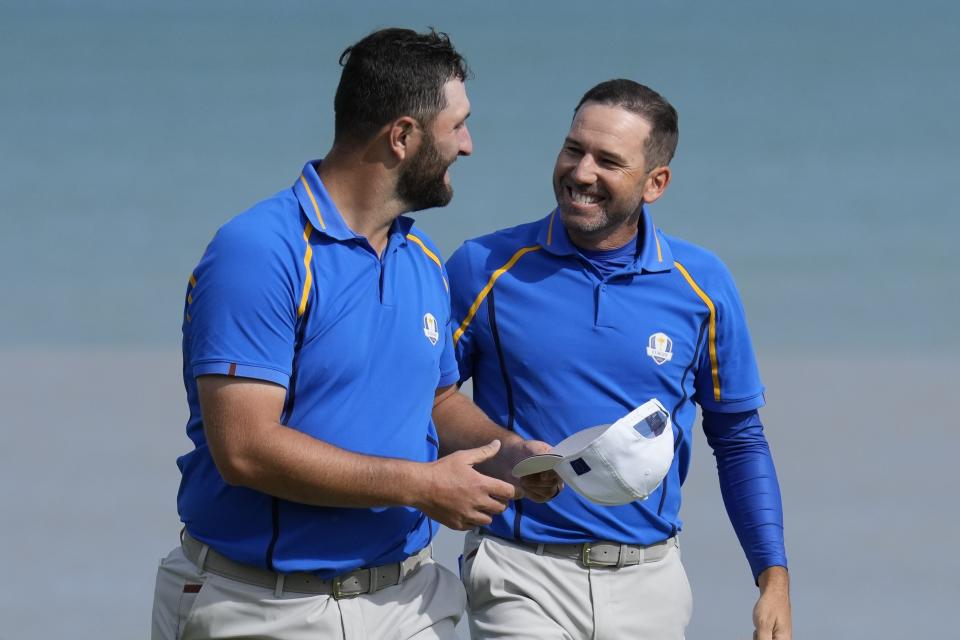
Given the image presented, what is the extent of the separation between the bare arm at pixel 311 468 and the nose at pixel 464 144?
0.73 metres

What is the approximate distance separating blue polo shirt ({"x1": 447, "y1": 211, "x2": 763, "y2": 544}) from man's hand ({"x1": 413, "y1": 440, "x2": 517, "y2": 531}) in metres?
0.75

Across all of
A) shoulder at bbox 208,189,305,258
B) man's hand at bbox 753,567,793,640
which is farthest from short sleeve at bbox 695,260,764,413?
shoulder at bbox 208,189,305,258

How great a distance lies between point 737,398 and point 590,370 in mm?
496

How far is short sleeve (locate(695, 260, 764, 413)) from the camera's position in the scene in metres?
4.20

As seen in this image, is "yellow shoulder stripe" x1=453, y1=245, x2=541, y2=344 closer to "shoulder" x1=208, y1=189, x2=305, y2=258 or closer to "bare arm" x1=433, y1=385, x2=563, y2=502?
"bare arm" x1=433, y1=385, x2=563, y2=502

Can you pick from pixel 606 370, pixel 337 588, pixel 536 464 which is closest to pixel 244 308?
pixel 337 588

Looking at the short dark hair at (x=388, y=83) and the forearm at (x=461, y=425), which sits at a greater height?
the short dark hair at (x=388, y=83)

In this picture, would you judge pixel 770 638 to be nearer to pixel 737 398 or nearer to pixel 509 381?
pixel 737 398

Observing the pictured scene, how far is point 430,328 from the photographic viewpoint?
11.6 ft

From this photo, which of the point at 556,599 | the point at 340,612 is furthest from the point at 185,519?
the point at 556,599

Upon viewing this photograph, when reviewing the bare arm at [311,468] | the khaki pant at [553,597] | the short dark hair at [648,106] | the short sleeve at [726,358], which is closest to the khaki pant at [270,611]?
the bare arm at [311,468]

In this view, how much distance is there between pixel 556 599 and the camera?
13.0 feet

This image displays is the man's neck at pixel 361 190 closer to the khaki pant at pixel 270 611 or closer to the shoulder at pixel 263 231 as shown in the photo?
the shoulder at pixel 263 231

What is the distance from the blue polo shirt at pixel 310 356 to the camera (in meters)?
3.14
